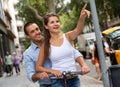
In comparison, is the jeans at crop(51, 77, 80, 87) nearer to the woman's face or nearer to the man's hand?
the man's hand

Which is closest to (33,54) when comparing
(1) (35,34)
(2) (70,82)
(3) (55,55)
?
(1) (35,34)

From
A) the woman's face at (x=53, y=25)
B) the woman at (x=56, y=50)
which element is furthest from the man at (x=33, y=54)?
the woman's face at (x=53, y=25)

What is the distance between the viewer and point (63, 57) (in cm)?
487

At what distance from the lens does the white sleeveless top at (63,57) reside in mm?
4869

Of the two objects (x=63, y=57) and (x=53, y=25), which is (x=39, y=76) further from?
(x=53, y=25)

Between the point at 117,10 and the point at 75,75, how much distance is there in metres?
38.3

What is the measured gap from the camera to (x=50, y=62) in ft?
16.5

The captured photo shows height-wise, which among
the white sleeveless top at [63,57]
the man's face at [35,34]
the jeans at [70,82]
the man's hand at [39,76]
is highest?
the man's face at [35,34]

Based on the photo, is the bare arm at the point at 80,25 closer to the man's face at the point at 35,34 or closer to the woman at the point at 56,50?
the woman at the point at 56,50

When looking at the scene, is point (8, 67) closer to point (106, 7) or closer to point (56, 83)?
point (106, 7)

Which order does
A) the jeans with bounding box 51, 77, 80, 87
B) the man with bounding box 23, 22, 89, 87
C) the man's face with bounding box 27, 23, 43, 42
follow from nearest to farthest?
the jeans with bounding box 51, 77, 80, 87
the man with bounding box 23, 22, 89, 87
the man's face with bounding box 27, 23, 43, 42

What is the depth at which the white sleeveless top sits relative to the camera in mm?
4869

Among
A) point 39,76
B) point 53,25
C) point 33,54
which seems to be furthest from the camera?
point 33,54

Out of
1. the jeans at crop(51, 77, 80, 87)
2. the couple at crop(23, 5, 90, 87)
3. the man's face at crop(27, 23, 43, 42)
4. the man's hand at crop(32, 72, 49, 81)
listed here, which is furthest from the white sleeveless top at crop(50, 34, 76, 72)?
the man's face at crop(27, 23, 43, 42)
